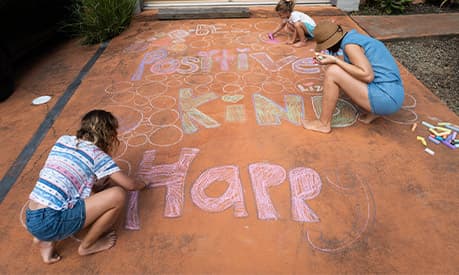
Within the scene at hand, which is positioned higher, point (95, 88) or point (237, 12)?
point (237, 12)

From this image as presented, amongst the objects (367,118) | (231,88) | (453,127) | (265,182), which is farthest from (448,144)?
(231,88)

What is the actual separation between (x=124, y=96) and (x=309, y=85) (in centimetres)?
206

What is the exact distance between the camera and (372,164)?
8.35 feet

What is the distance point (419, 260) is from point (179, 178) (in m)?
1.65

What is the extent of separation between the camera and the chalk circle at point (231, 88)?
11.7 feet

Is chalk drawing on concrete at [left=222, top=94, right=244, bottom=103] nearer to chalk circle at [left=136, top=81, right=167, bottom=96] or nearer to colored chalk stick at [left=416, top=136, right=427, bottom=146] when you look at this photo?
chalk circle at [left=136, top=81, right=167, bottom=96]

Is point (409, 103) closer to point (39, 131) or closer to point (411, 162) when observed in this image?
point (411, 162)

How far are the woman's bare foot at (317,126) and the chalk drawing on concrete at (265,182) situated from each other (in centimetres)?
61

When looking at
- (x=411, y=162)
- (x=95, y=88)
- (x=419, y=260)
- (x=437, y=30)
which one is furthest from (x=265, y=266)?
(x=437, y=30)

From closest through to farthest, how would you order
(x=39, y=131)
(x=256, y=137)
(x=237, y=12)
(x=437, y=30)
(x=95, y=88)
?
1. (x=256, y=137)
2. (x=39, y=131)
3. (x=95, y=88)
4. (x=437, y=30)
5. (x=237, y=12)

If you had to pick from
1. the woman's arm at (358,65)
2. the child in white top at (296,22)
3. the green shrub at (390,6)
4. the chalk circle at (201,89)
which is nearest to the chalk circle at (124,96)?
the chalk circle at (201,89)

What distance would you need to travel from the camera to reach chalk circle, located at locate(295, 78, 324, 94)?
354 cm

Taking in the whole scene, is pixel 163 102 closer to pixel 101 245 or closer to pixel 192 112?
pixel 192 112

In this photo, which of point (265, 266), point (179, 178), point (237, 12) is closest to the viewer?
point (265, 266)
